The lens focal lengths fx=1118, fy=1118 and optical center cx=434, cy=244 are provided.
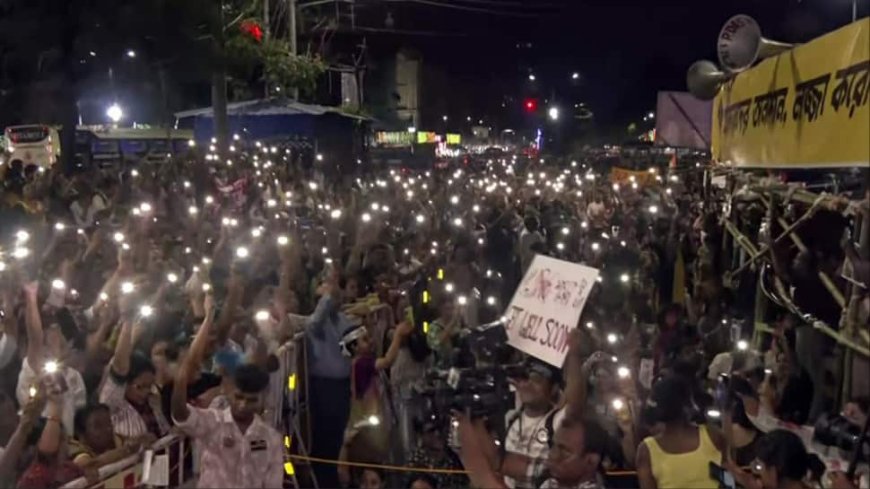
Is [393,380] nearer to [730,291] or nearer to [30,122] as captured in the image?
[730,291]

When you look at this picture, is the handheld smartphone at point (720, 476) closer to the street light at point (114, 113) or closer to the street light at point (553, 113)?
the street light at point (114, 113)

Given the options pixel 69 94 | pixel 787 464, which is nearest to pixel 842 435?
pixel 787 464

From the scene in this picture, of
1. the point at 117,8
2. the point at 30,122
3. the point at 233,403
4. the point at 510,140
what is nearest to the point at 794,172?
the point at 233,403

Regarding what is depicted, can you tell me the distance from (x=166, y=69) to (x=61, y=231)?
1392 cm

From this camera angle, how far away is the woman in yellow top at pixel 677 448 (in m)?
5.23

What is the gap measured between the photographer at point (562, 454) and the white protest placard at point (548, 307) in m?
0.47

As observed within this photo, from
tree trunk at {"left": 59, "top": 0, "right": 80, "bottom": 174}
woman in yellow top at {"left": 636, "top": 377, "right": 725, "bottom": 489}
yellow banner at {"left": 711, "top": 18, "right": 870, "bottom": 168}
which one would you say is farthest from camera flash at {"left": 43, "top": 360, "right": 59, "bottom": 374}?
tree trunk at {"left": 59, "top": 0, "right": 80, "bottom": 174}

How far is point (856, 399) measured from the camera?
234 inches

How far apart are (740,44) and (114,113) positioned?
1524 inches

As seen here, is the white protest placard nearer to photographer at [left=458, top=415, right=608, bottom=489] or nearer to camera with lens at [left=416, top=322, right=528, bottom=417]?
camera with lens at [left=416, top=322, right=528, bottom=417]

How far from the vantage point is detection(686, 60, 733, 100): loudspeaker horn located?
1036cm

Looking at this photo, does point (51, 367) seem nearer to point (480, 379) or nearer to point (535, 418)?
point (480, 379)

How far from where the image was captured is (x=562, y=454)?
17.0ft

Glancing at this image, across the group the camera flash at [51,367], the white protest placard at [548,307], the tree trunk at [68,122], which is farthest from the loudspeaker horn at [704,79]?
the tree trunk at [68,122]
